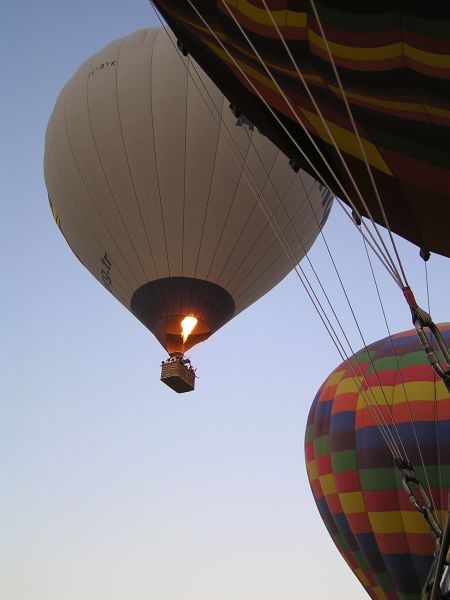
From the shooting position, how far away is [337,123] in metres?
5.61

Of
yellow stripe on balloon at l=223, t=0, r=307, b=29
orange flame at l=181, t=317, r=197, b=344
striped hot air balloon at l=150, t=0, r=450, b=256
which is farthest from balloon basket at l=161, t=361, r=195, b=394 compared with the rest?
yellow stripe on balloon at l=223, t=0, r=307, b=29

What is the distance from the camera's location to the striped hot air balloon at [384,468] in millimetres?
10664

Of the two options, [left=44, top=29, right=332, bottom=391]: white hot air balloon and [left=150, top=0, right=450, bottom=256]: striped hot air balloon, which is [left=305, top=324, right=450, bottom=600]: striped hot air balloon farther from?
[left=150, top=0, right=450, bottom=256]: striped hot air balloon

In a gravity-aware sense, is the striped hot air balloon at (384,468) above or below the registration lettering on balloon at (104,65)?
below

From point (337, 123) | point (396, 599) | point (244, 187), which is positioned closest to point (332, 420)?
point (396, 599)

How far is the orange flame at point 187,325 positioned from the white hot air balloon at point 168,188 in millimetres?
35

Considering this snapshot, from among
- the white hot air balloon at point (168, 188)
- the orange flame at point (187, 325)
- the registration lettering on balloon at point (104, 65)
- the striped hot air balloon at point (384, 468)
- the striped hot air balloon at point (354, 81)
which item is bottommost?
the striped hot air balloon at point (384, 468)

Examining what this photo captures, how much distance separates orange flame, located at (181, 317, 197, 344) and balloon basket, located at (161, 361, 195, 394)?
714 mm

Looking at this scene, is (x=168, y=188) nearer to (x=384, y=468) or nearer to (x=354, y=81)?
(x=384, y=468)

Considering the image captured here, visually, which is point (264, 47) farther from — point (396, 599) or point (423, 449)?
point (396, 599)

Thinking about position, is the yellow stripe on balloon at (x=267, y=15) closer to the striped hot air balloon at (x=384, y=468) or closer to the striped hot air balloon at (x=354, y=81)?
the striped hot air balloon at (x=354, y=81)

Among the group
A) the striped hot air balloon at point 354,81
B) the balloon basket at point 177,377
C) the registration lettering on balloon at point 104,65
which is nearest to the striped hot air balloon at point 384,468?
the balloon basket at point 177,377

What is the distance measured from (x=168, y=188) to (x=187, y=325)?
245 centimetres

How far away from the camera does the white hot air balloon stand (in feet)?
39.5
